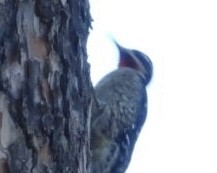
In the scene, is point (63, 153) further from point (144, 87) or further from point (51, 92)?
point (144, 87)

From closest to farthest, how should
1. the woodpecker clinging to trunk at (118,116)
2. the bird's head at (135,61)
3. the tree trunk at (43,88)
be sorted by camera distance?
the tree trunk at (43,88) < the woodpecker clinging to trunk at (118,116) < the bird's head at (135,61)

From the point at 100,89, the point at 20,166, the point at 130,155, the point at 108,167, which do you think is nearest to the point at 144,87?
the point at 100,89

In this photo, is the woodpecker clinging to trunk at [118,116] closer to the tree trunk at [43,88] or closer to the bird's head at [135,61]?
the bird's head at [135,61]

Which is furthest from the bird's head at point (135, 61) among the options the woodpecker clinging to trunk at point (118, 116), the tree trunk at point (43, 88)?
the tree trunk at point (43, 88)

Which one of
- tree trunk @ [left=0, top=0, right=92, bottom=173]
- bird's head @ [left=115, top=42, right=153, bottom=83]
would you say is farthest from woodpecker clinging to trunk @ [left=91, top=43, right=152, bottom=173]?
tree trunk @ [left=0, top=0, right=92, bottom=173]

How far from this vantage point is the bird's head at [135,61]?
5594 millimetres

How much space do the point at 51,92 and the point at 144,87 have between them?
2774 millimetres

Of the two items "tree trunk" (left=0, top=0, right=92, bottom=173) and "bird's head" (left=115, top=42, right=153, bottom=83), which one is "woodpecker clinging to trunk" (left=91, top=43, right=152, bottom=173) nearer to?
"bird's head" (left=115, top=42, right=153, bottom=83)

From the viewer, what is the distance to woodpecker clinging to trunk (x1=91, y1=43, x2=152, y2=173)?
168 inches

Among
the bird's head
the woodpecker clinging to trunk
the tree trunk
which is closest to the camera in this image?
the tree trunk

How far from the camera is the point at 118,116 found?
A: 464cm

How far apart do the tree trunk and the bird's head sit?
282cm

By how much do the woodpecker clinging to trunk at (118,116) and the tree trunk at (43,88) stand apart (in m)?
1.42

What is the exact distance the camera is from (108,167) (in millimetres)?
4234
